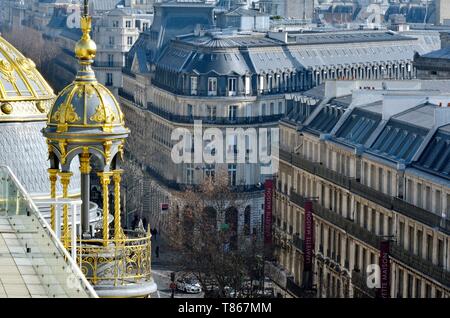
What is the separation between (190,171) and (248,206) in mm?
6641

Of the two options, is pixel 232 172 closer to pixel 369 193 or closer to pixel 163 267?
pixel 163 267

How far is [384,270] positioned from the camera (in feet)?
248

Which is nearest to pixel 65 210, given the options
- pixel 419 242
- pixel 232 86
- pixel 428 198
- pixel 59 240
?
pixel 59 240

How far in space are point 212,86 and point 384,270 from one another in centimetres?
5147

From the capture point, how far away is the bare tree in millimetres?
87250

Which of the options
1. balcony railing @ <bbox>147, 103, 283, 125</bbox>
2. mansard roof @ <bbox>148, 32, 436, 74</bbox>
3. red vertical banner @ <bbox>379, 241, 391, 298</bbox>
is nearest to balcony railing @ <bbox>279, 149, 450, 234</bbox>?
red vertical banner @ <bbox>379, 241, 391, 298</bbox>

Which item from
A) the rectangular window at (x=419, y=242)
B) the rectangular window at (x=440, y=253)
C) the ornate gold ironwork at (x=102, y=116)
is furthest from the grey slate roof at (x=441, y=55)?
the ornate gold ironwork at (x=102, y=116)

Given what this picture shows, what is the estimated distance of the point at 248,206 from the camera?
11969 centimetres

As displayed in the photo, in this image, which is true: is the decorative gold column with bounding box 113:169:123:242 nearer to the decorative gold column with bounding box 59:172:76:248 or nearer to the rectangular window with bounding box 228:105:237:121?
the decorative gold column with bounding box 59:172:76:248

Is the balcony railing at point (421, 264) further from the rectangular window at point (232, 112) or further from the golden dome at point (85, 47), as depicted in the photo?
the rectangular window at point (232, 112)

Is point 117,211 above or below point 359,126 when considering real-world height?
above
